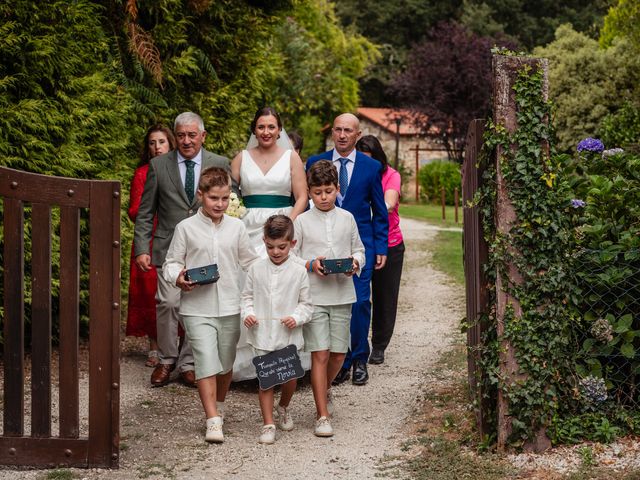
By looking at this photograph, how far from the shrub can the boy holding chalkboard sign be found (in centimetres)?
2866

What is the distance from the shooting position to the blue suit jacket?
7.37 metres

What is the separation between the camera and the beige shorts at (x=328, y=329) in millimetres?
6184

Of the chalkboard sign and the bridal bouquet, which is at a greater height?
the bridal bouquet

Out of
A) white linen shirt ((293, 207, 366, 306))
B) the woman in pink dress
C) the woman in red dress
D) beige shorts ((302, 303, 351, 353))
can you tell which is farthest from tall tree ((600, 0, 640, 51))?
beige shorts ((302, 303, 351, 353))

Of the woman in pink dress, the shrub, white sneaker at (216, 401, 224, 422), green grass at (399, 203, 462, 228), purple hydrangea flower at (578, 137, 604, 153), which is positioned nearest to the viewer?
white sneaker at (216, 401, 224, 422)

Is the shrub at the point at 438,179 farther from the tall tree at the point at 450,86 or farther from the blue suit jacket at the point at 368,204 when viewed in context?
the blue suit jacket at the point at 368,204

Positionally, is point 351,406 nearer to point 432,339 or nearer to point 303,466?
point 303,466

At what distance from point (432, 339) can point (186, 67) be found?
378 centimetres

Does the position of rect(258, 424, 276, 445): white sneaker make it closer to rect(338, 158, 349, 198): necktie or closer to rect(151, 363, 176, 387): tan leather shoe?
rect(151, 363, 176, 387): tan leather shoe

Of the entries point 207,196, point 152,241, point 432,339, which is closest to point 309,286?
point 207,196

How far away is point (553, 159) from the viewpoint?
5246 mm

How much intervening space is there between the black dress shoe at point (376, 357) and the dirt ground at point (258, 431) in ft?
0.28

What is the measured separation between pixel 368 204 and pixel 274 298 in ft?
6.05

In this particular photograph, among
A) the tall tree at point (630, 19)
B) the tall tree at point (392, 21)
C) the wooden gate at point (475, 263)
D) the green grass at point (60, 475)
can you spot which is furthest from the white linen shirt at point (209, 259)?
the tall tree at point (392, 21)
